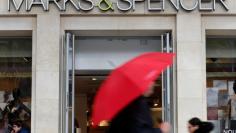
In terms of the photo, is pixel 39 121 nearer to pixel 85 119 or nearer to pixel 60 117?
pixel 60 117

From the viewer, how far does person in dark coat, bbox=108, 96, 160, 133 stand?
12.9ft

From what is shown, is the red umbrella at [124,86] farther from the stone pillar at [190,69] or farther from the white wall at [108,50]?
the white wall at [108,50]

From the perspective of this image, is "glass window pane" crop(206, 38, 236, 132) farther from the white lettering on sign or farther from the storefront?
the white lettering on sign

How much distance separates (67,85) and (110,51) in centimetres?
157

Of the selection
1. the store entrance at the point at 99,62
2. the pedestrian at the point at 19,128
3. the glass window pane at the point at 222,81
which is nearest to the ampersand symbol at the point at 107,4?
the store entrance at the point at 99,62

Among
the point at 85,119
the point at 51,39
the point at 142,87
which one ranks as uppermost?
the point at 51,39

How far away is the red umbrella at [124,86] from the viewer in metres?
3.88

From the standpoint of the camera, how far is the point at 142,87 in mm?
3873

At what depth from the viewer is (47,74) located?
13.8 metres

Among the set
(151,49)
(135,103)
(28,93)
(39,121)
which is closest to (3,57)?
(28,93)

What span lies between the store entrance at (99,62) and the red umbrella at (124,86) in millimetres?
9686

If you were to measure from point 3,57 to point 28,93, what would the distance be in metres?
1.16

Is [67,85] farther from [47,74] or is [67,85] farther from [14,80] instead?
[14,80]

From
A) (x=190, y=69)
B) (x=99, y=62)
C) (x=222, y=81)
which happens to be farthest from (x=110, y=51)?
(x=222, y=81)
